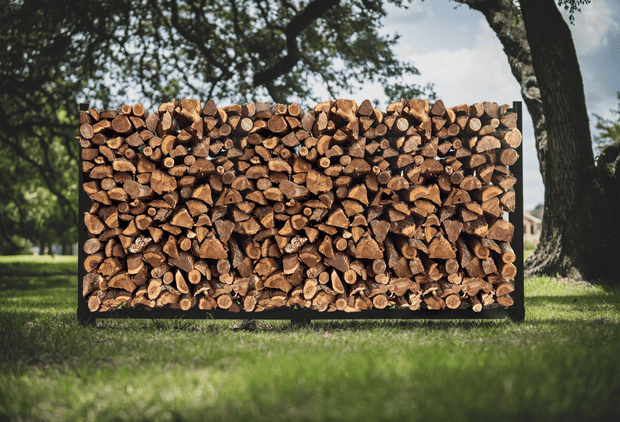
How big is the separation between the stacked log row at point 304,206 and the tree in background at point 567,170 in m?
4.13

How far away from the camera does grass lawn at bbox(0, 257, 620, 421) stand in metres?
2.44

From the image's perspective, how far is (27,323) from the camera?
520 cm

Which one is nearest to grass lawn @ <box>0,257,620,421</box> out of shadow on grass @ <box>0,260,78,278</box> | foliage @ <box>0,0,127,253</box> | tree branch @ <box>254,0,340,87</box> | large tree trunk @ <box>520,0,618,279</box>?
large tree trunk @ <box>520,0,618,279</box>

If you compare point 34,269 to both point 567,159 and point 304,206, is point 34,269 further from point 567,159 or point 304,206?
point 567,159

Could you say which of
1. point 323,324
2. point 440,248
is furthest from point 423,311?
point 323,324

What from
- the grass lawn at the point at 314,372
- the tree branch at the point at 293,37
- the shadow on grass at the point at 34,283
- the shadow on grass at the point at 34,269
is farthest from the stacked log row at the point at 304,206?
the shadow on grass at the point at 34,269

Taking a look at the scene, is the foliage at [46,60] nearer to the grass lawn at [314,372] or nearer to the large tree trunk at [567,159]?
the grass lawn at [314,372]

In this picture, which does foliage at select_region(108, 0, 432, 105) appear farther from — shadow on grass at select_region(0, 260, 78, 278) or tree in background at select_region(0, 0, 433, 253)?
shadow on grass at select_region(0, 260, 78, 278)

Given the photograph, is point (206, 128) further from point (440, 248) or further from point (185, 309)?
point (440, 248)

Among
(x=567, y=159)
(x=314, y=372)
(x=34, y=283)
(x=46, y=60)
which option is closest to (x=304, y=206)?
(x=314, y=372)

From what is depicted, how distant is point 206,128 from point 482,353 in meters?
3.54

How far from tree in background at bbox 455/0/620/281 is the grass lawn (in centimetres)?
400

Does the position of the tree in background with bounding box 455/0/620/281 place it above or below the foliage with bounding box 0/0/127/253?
below

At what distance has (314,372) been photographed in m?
2.86
